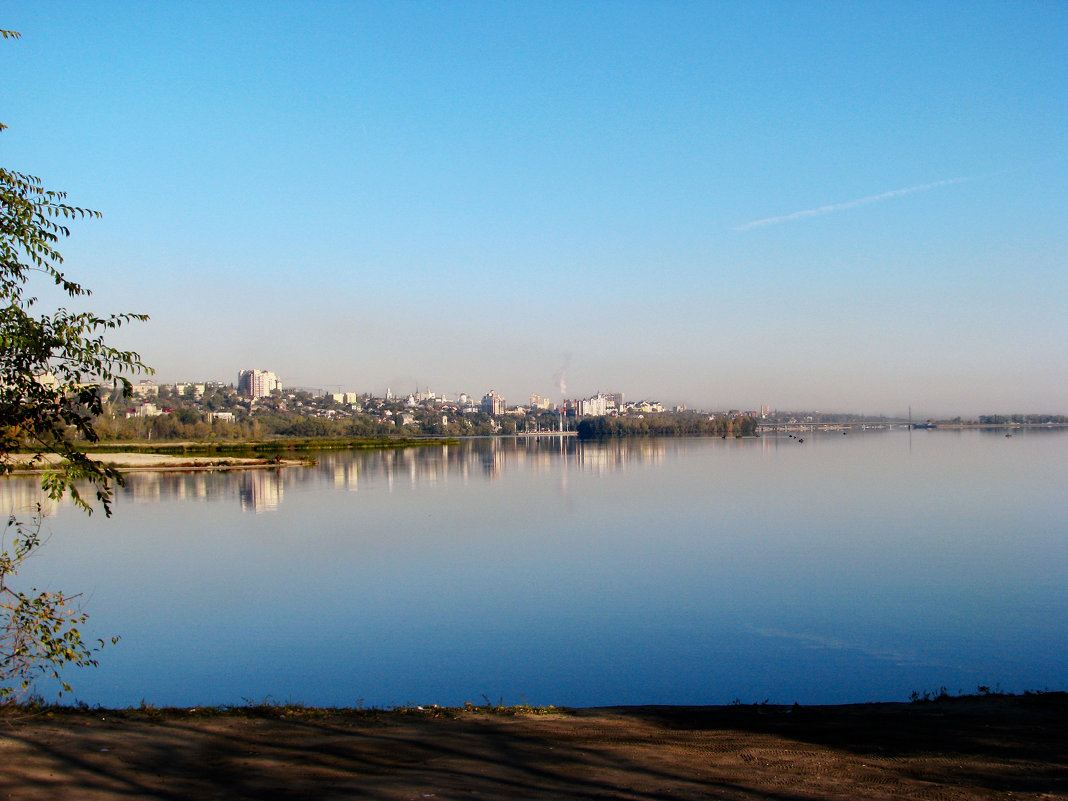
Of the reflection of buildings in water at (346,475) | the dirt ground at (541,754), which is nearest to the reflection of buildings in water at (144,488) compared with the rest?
the reflection of buildings in water at (346,475)

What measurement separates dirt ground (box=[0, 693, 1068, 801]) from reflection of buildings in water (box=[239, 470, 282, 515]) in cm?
1917

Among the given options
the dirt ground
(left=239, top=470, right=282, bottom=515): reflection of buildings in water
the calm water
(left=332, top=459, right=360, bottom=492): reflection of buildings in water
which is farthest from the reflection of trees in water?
the dirt ground

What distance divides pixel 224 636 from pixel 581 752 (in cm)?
622

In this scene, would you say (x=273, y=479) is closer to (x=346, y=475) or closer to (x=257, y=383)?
(x=346, y=475)

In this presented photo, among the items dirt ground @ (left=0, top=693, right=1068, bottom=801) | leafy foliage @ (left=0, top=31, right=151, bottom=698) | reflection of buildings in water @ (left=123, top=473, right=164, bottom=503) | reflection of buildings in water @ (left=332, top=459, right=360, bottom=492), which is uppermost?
leafy foliage @ (left=0, top=31, right=151, bottom=698)

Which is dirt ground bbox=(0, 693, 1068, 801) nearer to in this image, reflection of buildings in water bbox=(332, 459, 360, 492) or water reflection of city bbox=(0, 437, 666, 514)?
water reflection of city bbox=(0, 437, 666, 514)

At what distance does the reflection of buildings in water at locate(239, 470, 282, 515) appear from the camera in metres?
25.2

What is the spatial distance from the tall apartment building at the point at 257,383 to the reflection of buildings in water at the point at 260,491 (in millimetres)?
143201

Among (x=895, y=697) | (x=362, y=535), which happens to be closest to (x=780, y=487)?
(x=362, y=535)

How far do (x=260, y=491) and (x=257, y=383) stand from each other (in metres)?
161

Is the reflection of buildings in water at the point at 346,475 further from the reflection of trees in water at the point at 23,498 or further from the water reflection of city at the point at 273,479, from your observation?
the reflection of trees in water at the point at 23,498

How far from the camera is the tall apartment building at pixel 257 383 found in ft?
593

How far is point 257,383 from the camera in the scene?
183500 mm

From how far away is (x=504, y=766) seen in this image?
14.7 feet
